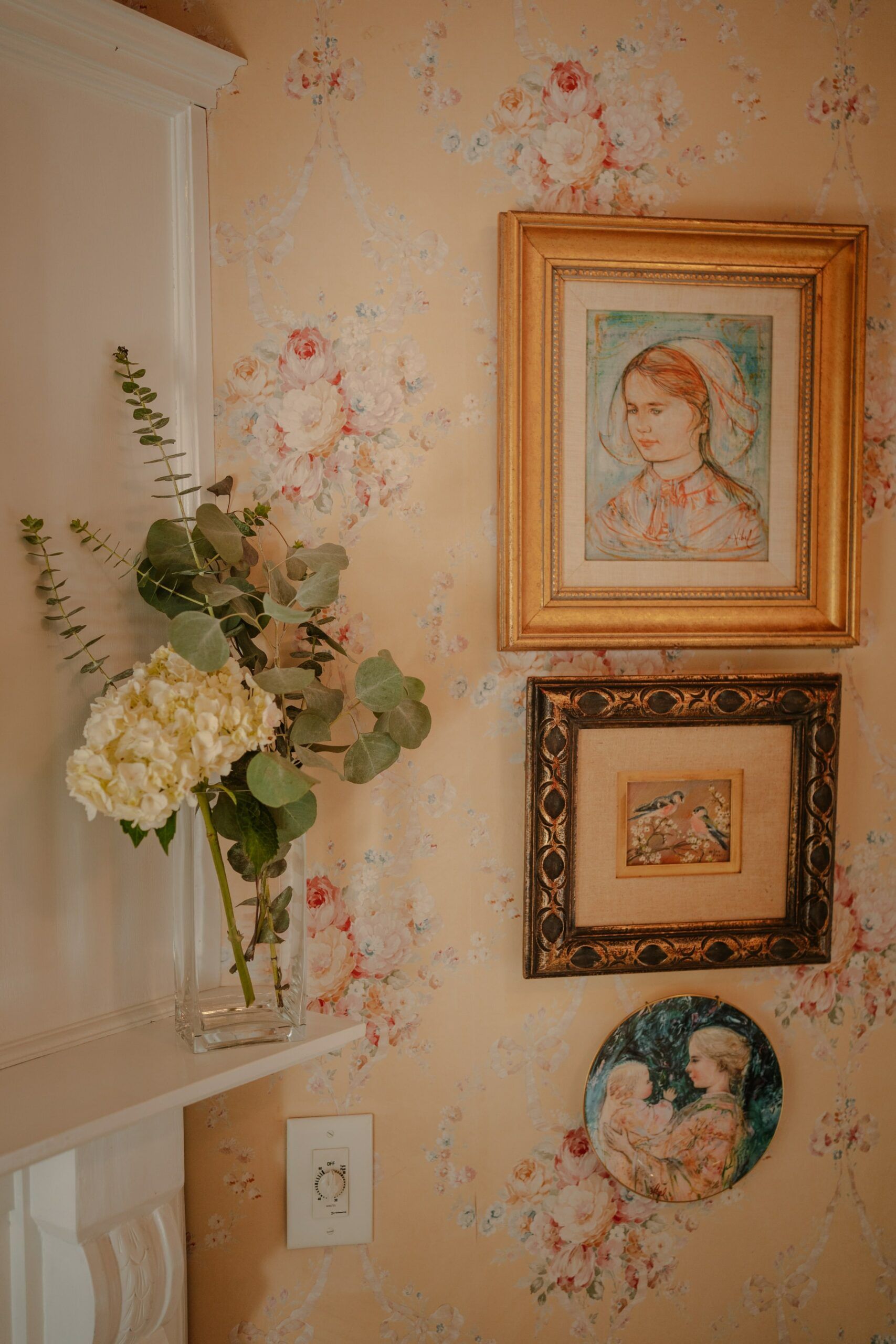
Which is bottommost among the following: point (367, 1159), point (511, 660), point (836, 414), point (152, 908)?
point (367, 1159)

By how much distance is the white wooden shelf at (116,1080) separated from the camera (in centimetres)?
73

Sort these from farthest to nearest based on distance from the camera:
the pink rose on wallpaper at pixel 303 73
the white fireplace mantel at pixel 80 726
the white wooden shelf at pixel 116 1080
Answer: the pink rose on wallpaper at pixel 303 73
the white fireplace mantel at pixel 80 726
the white wooden shelf at pixel 116 1080

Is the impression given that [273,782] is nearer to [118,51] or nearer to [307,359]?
[307,359]

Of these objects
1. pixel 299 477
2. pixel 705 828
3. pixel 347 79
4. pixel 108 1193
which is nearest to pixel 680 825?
pixel 705 828

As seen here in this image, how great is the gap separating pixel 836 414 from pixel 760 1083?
32.3 inches

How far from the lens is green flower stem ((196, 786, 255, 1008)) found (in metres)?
0.82

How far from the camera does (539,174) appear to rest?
1049 millimetres

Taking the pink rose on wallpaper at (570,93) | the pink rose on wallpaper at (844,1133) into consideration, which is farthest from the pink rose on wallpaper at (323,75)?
the pink rose on wallpaper at (844,1133)

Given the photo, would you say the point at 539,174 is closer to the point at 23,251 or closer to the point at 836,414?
the point at 836,414

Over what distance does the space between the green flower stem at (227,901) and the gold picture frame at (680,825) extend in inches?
17.7

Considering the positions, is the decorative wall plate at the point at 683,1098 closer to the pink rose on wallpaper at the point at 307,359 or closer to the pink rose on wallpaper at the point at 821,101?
the pink rose on wallpaper at the point at 307,359

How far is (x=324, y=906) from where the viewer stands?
3.44 feet

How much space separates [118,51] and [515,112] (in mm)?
429

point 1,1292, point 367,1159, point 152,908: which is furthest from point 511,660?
point 1,1292
